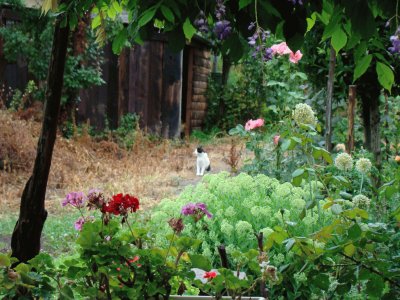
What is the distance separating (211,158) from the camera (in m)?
11.7

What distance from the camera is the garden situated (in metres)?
2.43

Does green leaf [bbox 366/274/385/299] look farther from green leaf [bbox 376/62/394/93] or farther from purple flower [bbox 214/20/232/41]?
purple flower [bbox 214/20/232/41]

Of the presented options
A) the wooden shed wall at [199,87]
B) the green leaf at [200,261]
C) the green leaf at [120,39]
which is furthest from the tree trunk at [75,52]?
the green leaf at [200,261]

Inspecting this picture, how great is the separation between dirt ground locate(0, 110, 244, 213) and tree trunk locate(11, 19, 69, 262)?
13.9 feet

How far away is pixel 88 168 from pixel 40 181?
617 centimetres

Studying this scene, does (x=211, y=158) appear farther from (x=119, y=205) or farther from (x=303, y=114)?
(x=119, y=205)

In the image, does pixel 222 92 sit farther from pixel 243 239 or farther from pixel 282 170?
pixel 243 239

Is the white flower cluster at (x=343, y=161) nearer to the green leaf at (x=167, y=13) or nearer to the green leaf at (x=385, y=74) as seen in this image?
the green leaf at (x=385, y=74)

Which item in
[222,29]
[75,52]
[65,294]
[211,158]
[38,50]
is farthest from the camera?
[211,158]

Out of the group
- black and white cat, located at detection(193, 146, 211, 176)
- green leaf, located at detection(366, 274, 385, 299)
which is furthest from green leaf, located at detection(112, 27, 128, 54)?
black and white cat, located at detection(193, 146, 211, 176)

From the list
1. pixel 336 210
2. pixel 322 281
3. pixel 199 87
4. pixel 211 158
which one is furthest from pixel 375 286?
pixel 199 87

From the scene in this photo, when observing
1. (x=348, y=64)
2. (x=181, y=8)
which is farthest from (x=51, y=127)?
(x=348, y=64)

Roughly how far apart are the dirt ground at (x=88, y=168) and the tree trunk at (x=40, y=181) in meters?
4.24

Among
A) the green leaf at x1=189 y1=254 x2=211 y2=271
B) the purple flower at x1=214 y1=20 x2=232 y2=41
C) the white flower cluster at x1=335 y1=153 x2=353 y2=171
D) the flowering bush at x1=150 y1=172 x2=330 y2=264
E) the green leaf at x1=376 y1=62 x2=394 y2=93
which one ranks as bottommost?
the green leaf at x1=189 y1=254 x2=211 y2=271
